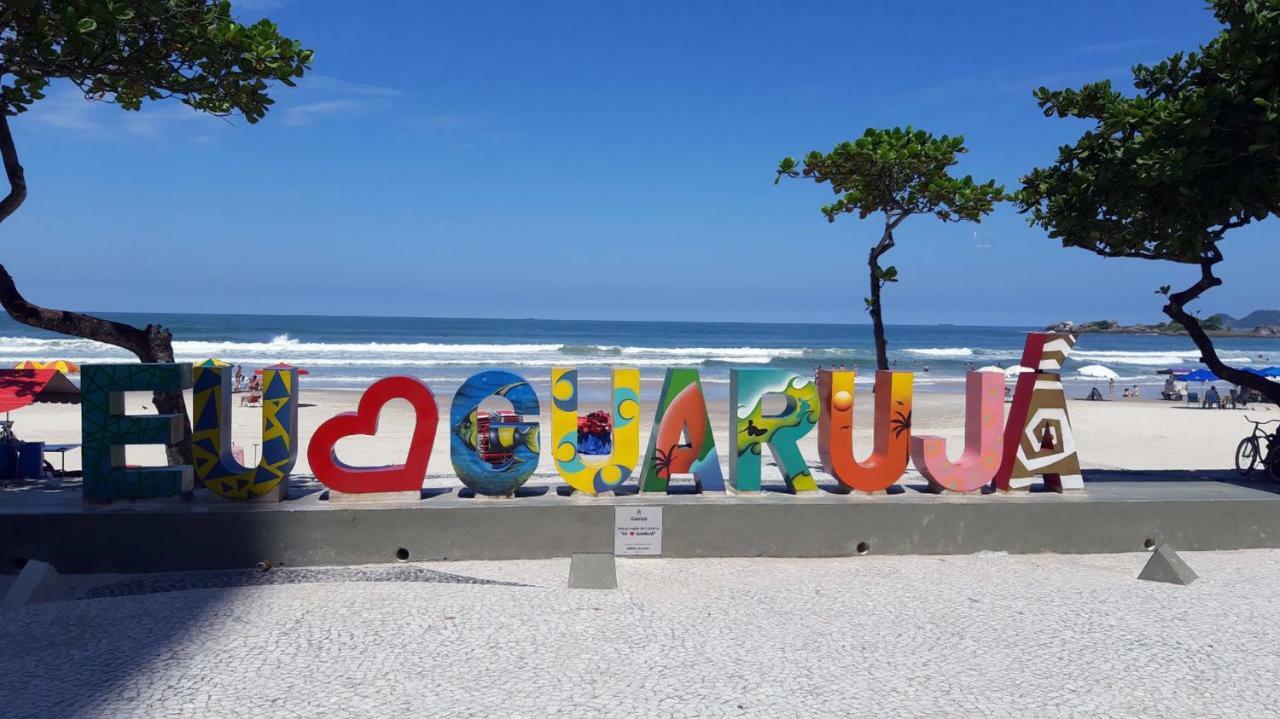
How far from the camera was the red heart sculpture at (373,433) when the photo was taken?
8227mm

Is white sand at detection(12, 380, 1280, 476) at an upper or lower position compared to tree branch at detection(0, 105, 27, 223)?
lower

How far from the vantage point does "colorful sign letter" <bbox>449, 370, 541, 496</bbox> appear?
8539 mm

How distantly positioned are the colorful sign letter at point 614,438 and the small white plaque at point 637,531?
420 millimetres

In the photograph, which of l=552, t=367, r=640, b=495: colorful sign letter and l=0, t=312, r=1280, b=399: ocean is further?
l=0, t=312, r=1280, b=399: ocean

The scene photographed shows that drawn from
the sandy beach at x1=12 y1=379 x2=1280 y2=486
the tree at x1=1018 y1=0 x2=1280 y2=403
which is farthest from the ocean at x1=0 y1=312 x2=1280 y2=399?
the tree at x1=1018 y1=0 x2=1280 y2=403

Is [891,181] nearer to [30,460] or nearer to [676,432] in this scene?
[676,432]

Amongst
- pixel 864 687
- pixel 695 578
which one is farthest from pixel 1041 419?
pixel 864 687

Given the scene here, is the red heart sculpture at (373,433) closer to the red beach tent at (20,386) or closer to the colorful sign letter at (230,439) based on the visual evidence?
the colorful sign letter at (230,439)

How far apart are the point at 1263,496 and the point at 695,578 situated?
20.8 feet

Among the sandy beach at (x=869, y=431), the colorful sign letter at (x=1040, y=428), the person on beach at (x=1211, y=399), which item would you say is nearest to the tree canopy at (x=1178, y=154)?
the colorful sign letter at (x=1040, y=428)

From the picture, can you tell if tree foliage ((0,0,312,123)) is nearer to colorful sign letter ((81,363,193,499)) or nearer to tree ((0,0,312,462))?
tree ((0,0,312,462))

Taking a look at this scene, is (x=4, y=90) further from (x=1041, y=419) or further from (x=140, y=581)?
(x=1041, y=419)

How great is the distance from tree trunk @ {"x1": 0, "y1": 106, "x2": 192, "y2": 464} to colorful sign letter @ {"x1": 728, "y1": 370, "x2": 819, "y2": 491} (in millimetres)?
5225

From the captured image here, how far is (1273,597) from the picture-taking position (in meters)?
7.48
